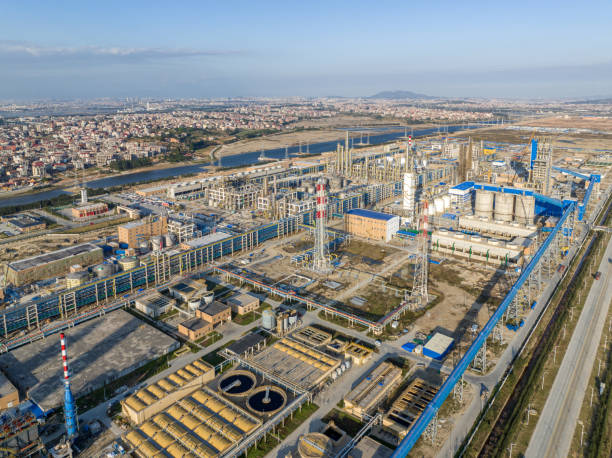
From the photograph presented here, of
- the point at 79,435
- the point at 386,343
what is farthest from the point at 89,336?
the point at 386,343

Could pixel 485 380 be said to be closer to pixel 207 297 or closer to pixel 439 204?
pixel 207 297

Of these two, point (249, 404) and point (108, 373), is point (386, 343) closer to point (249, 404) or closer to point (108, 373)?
point (249, 404)

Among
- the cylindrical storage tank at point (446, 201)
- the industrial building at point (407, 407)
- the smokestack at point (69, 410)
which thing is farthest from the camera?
the cylindrical storage tank at point (446, 201)

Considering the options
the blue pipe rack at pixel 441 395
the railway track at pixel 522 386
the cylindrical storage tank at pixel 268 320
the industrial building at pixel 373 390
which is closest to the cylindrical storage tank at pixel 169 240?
the cylindrical storage tank at pixel 268 320

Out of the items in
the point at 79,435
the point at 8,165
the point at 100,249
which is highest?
the point at 8,165

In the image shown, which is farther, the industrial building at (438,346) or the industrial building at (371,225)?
the industrial building at (371,225)

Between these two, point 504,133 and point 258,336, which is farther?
point 504,133

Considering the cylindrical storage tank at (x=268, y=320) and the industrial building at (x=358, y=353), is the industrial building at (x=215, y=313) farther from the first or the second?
the industrial building at (x=358, y=353)
